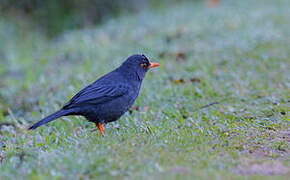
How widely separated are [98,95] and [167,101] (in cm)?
155

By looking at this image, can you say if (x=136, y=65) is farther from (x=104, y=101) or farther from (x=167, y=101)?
(x=167, y=101)

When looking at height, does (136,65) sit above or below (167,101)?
above

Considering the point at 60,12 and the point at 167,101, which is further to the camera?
the point at 60,12

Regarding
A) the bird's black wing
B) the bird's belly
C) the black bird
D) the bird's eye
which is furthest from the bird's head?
the bird's belly

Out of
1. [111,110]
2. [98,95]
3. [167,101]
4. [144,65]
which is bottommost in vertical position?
[167,101]

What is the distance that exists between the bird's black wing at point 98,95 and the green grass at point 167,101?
39 centimetres

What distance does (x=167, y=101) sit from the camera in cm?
611

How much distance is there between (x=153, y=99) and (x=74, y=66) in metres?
3.61

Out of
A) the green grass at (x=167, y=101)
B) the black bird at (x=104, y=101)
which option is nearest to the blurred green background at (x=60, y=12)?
the green grass at (x=167, y=101)

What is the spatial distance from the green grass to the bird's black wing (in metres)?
0.39

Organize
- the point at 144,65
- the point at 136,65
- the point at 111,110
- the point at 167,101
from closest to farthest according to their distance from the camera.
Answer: the point at 111,110, the point at 136,65, the point at 144,65, the point at 167,101

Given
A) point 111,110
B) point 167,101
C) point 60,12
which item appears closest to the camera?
point 111,110

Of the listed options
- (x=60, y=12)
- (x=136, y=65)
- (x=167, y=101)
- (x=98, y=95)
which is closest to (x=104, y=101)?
(x=98, y=95)

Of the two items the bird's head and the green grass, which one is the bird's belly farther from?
the bird's head
